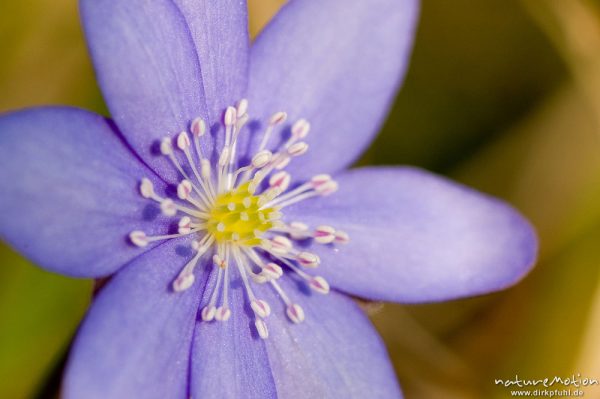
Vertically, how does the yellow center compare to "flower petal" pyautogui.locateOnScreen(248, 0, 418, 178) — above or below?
below

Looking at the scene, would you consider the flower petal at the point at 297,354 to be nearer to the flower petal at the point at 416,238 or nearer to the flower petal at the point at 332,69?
the flower petal at the point at 416,238

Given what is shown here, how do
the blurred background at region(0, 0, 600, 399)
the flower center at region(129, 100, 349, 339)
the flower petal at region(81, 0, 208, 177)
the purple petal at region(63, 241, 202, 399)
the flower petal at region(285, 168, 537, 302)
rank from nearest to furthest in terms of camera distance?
the purple petal at region(63, 241, 202, 399)
the flower petal at region(81, 0, 208, 177)
the flower center at region(129, 100, 349, 339)
the flower petal at region(285, 168, 537, 302)
the blurred background at region(0, 0, 600, 399)

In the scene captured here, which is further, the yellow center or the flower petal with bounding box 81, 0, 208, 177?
the yellow center

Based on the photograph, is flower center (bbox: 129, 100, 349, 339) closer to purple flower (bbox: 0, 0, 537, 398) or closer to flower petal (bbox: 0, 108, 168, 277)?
purple flower (bbox: 0, 0, 537, 398)

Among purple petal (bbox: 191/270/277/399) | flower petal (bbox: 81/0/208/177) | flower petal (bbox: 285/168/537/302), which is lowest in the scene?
purple petal (bbox: 191/270/277/399)

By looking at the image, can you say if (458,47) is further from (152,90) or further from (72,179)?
(72,179)

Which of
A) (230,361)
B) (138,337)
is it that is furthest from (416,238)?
(138,337)

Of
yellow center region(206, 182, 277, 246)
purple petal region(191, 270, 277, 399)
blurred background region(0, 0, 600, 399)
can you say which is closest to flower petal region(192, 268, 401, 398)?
purple petal region(191, 270, 277, 399)

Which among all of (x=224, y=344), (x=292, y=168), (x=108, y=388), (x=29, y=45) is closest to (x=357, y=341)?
(x=224, y=344)
